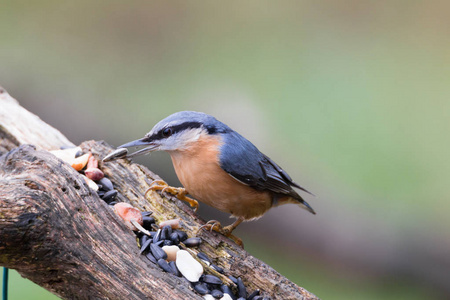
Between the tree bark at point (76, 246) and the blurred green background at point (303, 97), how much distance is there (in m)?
2.26

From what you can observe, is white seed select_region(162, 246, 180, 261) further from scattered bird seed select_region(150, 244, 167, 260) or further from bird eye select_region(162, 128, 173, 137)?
bird eye select_region(162, 128, 173, 137)

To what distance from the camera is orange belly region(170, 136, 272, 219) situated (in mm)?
1875

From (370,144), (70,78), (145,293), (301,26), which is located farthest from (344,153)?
(145,293)

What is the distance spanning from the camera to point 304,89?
4.28 m

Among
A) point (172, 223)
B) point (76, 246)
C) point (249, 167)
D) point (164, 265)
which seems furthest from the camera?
point (249, 167)

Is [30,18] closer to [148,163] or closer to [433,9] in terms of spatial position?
[148,163]

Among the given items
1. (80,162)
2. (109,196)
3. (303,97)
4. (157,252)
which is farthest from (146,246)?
(303,97)

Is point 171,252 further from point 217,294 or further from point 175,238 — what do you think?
point 217,294

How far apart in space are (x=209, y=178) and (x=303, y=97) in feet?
8.36

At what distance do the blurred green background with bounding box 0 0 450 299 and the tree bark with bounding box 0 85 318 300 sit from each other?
2.26 meters

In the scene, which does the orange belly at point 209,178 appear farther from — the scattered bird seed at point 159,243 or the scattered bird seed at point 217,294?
the scattered bird seed at point 217,294

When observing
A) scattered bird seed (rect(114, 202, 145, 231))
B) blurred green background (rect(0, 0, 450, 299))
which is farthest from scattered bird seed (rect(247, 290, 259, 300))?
blurred green background (rect(0, 0, 450, 299))

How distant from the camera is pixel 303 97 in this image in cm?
424

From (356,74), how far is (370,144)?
65 centimetres
